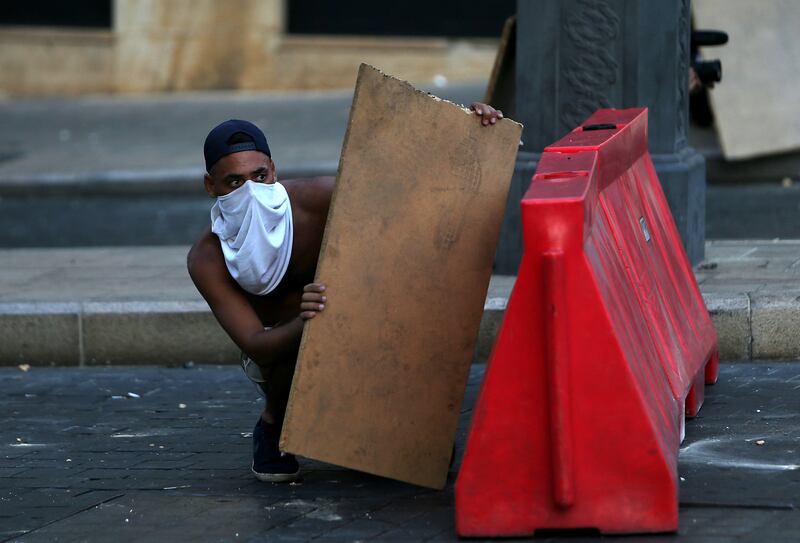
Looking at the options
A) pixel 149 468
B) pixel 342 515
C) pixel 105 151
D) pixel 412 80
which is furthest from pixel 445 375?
pixel 412 80

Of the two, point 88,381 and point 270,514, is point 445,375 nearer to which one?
point 270,514

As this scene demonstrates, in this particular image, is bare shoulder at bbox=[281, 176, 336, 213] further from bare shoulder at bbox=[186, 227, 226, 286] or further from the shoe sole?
the shoe sole

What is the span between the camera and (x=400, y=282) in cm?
461

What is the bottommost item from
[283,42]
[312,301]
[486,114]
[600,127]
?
[283,42]

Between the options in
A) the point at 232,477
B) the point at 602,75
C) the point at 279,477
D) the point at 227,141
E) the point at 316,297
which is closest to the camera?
the point at 316,297

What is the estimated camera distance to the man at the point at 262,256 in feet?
15.5

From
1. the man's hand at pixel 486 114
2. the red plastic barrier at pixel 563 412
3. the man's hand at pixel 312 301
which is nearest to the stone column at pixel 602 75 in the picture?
the man's hand at pixel 486 114

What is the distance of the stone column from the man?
103 inches

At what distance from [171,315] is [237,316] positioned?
7.41ft

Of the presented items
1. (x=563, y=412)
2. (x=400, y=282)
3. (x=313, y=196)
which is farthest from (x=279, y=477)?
(x=563, y=412)

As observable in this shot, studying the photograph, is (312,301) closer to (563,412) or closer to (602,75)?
(563,412)

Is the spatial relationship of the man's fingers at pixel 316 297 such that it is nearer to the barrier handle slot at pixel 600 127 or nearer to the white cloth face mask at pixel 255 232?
the white cloth face mask at pixel 255 232

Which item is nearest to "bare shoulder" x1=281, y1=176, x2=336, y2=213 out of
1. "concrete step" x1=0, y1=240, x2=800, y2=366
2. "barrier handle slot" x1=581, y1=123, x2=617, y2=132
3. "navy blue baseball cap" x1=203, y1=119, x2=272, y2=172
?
"navy blue baseball cap" x1=203, y1=119, x2=272, y2=172

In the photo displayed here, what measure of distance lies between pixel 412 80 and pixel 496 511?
13329 millimetres
